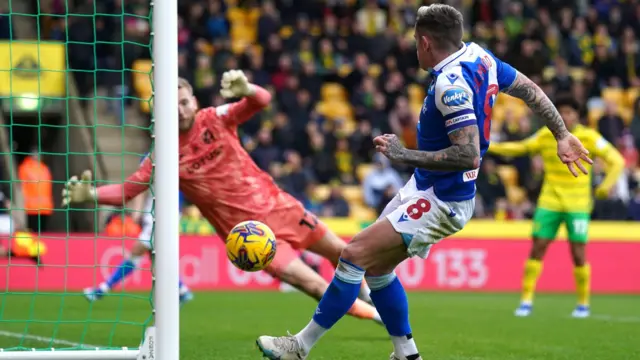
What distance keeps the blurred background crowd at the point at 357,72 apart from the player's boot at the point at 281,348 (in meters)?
12.0

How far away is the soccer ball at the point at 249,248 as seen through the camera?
22.3 feet

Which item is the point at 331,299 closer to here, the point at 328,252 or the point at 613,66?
the point at 328,252

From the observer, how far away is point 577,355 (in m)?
7.64

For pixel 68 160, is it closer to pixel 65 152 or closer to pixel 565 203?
pixel 65 152

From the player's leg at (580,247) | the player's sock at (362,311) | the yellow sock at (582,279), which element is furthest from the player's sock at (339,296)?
the yellow sock at (582,279)

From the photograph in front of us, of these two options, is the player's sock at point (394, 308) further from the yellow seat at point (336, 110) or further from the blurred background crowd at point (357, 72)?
the yellow seat at point (336, 110)

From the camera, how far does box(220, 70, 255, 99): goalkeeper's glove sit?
748 cm

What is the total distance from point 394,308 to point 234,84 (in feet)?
7.25

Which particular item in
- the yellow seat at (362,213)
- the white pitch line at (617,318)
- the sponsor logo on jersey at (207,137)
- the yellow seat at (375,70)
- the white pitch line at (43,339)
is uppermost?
the yellow seat at (375,70)

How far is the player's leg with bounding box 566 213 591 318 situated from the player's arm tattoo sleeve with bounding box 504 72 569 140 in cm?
578

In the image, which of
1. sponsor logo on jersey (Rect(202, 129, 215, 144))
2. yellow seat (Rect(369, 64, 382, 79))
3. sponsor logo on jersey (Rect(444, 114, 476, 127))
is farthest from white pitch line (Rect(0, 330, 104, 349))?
yellow seat (Rect(369, 64, 382, 79))

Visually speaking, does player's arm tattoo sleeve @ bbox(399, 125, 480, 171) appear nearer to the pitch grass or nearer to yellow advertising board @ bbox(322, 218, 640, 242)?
the pitch grass

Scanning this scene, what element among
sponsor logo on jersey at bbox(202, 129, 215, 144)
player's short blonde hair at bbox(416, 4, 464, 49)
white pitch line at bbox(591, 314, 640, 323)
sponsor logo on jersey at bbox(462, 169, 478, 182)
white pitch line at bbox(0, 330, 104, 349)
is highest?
player's short blonde hair at bbox(416, 4, 464, 49)

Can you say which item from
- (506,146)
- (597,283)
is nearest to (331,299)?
(506,146)
